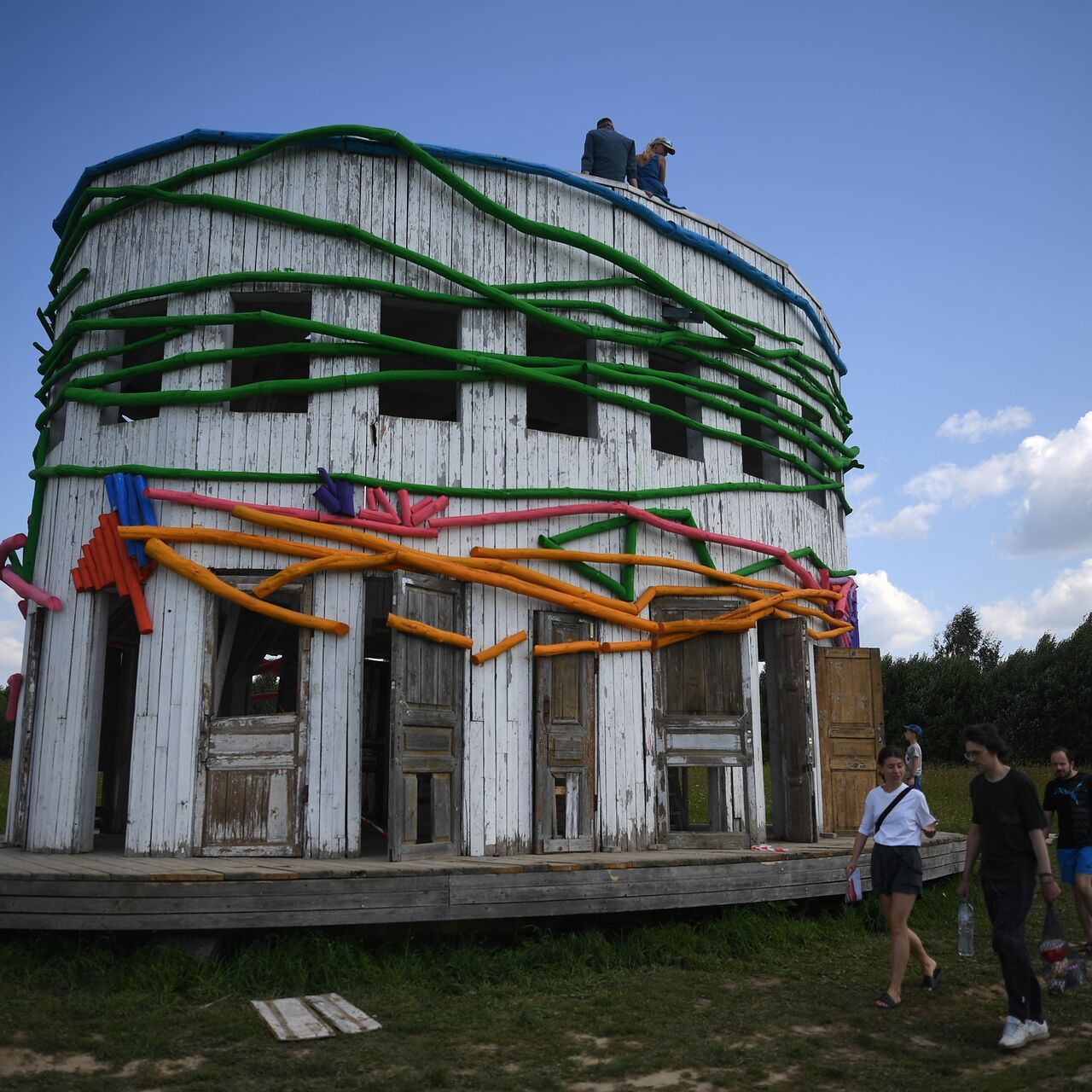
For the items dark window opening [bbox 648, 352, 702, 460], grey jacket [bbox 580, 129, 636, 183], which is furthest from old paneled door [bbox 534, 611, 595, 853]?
grey jacket [bbox 580, 129, 636, 183]

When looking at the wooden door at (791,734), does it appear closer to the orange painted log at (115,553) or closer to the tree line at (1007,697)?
the orange painted log at (115,553)

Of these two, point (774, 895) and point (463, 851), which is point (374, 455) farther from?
point (774, 895)

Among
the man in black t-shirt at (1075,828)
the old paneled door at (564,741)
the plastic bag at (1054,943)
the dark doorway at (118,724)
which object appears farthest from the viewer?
the dark doorway at (118,724)

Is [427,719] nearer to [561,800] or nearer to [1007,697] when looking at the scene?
[561,800]

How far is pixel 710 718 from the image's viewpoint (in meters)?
9.48

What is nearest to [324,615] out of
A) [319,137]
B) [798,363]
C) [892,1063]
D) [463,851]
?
[463,851]

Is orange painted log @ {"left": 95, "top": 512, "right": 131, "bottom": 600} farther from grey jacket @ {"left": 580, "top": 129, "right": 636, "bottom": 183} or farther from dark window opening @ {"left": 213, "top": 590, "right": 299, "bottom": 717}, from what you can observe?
grey jacket @ {"left": 580, "top": 129, "right": 636, "bottom": 183}

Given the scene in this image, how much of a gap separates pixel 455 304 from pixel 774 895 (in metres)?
5.49

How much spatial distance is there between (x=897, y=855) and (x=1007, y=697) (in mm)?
23344

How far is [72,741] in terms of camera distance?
855 cm

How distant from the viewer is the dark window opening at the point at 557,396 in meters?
10.0

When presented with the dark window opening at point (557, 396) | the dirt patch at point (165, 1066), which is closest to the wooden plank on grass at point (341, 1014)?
the dirt patch at point (165, 1066)

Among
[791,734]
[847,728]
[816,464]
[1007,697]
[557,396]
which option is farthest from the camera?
[1007,697]

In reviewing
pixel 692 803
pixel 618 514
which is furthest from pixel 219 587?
pixel 692 803
